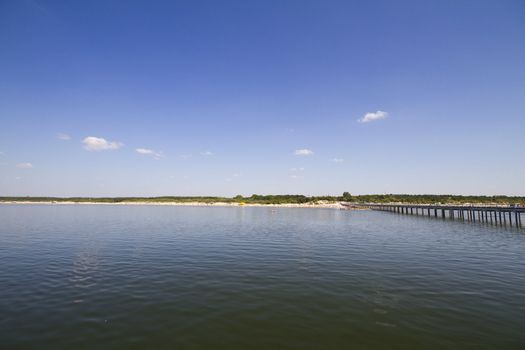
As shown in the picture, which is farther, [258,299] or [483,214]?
[483,214]

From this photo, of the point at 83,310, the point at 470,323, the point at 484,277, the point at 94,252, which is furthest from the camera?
the point at 94,252

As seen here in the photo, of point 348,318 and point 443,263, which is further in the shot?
point 443,263

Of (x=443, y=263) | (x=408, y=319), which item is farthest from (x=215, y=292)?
(x=443, y=263)

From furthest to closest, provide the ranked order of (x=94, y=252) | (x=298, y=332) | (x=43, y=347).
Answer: (x=94, y=252) < (x=298, y=332) < (x=43, y=347)

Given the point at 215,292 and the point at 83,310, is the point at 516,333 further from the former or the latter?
the point at 83,310

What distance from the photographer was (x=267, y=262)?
21.5m

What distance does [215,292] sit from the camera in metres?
14.2

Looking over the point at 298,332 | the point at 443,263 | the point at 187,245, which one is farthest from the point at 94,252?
the point at 443,263

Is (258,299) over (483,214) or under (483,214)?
under

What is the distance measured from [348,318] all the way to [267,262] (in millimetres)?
10852

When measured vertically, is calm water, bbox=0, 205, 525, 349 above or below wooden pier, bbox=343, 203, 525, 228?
below

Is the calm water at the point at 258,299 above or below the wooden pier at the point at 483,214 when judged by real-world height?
below

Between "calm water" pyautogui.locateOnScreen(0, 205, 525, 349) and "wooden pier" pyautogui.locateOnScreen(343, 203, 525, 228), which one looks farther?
"wooden pier" pyautogui.locateOnScreen(343, 203, 525, 228)

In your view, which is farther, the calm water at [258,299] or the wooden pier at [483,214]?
the wooden pier at [483,214]
